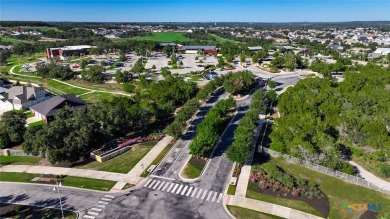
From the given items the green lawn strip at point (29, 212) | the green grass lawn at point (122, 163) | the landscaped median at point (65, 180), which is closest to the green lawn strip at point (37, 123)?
the landscaped median at point (65, 180)

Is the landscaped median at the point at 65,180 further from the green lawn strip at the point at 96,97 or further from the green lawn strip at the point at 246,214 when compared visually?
the green lawn strip at the point at 96,97

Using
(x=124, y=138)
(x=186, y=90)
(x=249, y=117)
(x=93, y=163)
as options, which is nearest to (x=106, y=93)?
(x=186, y=90)

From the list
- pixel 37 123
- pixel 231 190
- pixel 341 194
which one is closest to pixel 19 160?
pixel 37 123

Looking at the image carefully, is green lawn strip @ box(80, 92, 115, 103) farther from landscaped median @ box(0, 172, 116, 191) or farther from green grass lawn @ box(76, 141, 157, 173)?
landscaped median @ box(0, 172, 116, 191)

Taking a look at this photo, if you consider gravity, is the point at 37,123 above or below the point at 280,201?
above

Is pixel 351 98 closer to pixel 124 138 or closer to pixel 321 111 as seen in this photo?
pixel 321 111

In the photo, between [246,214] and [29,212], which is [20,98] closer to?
[29,212]
